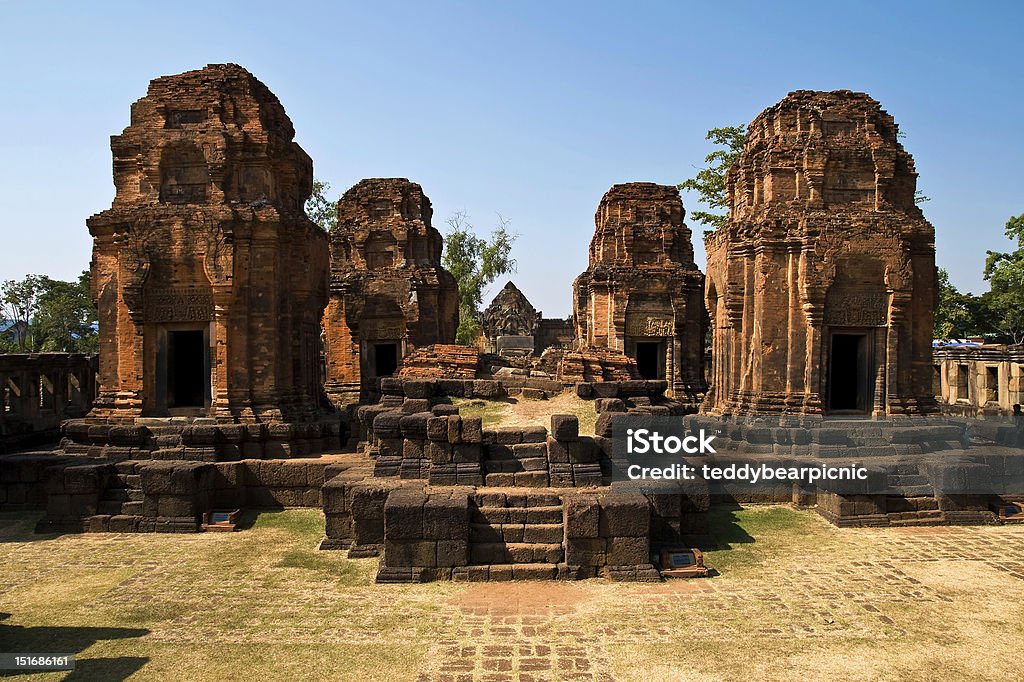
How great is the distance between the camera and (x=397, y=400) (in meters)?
11.1

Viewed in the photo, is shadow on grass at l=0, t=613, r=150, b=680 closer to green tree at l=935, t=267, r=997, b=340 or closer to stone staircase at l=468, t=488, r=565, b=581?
stone staircase at l=468, t=488, r=565, b=581

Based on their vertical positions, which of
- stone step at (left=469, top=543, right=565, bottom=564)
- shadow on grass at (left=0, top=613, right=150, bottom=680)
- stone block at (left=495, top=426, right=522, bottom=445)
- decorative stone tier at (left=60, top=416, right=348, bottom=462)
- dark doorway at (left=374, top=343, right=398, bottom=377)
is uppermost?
dark doorway at (left=374, top=343, right=398, bottom=377)

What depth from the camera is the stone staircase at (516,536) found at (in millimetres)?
7379

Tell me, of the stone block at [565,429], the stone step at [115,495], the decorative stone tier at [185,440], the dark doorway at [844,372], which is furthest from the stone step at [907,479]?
the stone step at [115,495]

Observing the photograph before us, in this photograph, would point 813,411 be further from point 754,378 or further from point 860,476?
point 860,476

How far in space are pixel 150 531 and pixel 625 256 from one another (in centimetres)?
1460

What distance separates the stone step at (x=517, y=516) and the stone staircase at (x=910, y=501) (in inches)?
213

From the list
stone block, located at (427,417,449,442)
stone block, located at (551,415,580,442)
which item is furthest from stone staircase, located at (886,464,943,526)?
stone block, located at (427,417,449,442)

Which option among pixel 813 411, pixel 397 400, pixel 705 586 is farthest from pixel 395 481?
pixel 813 411

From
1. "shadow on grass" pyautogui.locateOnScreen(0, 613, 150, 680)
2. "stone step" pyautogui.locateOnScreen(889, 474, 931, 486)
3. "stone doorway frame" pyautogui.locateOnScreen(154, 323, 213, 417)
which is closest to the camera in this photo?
"shadow on grass" pyautogui.locateOnScreen(0, 613, 150, 680)

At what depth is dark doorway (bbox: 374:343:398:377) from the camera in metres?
19.4

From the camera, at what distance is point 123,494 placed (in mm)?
9797

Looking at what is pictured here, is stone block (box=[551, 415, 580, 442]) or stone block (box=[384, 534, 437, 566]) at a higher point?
stone block (box=[551, 415, 580, 442])

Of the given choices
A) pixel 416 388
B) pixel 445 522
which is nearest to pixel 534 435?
pixel 445 522
